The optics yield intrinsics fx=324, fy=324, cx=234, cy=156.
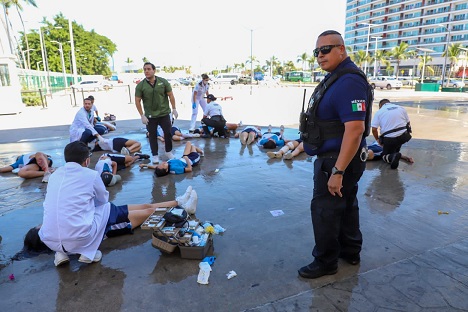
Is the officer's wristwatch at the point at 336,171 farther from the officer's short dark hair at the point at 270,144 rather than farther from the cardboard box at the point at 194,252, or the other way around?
the officer's short dark hair at the point at 270,144

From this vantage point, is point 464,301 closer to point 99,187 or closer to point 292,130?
point 99,187

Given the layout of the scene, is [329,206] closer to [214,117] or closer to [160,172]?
[160,172]

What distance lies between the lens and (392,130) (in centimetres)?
591

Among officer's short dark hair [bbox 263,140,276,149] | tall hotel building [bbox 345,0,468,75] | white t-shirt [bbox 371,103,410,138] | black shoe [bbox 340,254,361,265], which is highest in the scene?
tall hotel building [bbox 345,0,468,75]

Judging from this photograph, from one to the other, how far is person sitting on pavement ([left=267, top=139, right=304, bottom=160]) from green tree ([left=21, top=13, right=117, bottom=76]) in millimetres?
55597

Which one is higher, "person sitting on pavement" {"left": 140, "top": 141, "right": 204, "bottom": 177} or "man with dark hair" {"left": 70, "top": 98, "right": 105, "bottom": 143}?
"man with dark hair" {"left": 70, "top": 98, "right": 105, "bottom": 143}

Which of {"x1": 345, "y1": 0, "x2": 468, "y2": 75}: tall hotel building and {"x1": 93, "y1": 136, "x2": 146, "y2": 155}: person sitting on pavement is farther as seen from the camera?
{"x1": 345, "y1": 0, "x2": 468, "y2": 75}: tall hotel building

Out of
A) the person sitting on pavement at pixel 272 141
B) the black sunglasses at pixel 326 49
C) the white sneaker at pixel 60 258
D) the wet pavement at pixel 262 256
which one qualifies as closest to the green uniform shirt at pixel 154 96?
the wet pavement at pixel 262 256

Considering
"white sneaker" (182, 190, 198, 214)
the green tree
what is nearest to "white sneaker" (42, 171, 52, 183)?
"white sneaker" (182, 190, 198, 214)

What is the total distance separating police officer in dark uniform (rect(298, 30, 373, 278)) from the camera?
2266 millimetres

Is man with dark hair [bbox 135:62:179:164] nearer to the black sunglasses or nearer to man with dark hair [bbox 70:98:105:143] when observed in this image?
man with dark hair [bbox 70:98:105:143]

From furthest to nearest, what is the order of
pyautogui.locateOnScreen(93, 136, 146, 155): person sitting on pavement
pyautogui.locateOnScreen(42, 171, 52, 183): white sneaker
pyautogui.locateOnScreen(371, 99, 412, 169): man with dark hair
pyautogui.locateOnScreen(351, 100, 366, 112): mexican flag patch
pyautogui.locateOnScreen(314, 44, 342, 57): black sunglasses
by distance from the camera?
pyautogui.locateOnScreen(93, 136, 146, 155): person sitting on pavement → pyautogui.locateOnScreen(371, 99, 412, 169): man with dark hair → pyautogui.locateOnScreen(42, 171, 52, 183): white sneaker → pyautogui.locateOnScreen(314, 44, 342, 57): black sunglasses → pyautogui.locateOnScreen(351, 100, 366, 112): mexican flag patch

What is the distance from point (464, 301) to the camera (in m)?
2.38

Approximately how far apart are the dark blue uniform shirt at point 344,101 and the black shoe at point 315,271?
986mm
